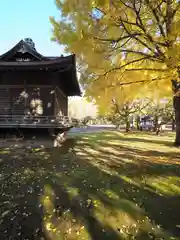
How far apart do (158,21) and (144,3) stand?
1000 mm

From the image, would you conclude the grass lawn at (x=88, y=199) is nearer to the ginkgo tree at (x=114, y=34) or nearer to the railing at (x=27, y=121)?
the railing at (x=27, y=121)

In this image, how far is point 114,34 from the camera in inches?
326

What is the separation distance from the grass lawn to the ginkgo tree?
14.9 ft

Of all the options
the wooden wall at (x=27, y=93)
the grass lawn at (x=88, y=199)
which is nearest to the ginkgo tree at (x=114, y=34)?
the wooden wall at (x=27, y=93)

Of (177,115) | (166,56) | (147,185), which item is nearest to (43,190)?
(147,185)

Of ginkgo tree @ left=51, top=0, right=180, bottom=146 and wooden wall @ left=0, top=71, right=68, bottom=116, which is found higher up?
ginkgo tree @ left=51, top=0, right=180, bottom=146

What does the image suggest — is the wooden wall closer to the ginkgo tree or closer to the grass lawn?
the ginkgo tree

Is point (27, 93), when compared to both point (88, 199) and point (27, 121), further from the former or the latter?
point (88, 199)

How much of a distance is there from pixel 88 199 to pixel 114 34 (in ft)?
22.4

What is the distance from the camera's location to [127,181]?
650 cm

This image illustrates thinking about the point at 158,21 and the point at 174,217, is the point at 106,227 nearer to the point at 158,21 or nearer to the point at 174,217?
the point at 174,217

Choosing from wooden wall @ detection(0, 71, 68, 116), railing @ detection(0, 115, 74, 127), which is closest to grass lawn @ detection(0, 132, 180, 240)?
railing @ detection(0, 115, 74, 127)

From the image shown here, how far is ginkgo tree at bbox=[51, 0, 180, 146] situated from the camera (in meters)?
7.73

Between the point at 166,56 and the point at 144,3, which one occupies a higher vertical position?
the point at 144,3
